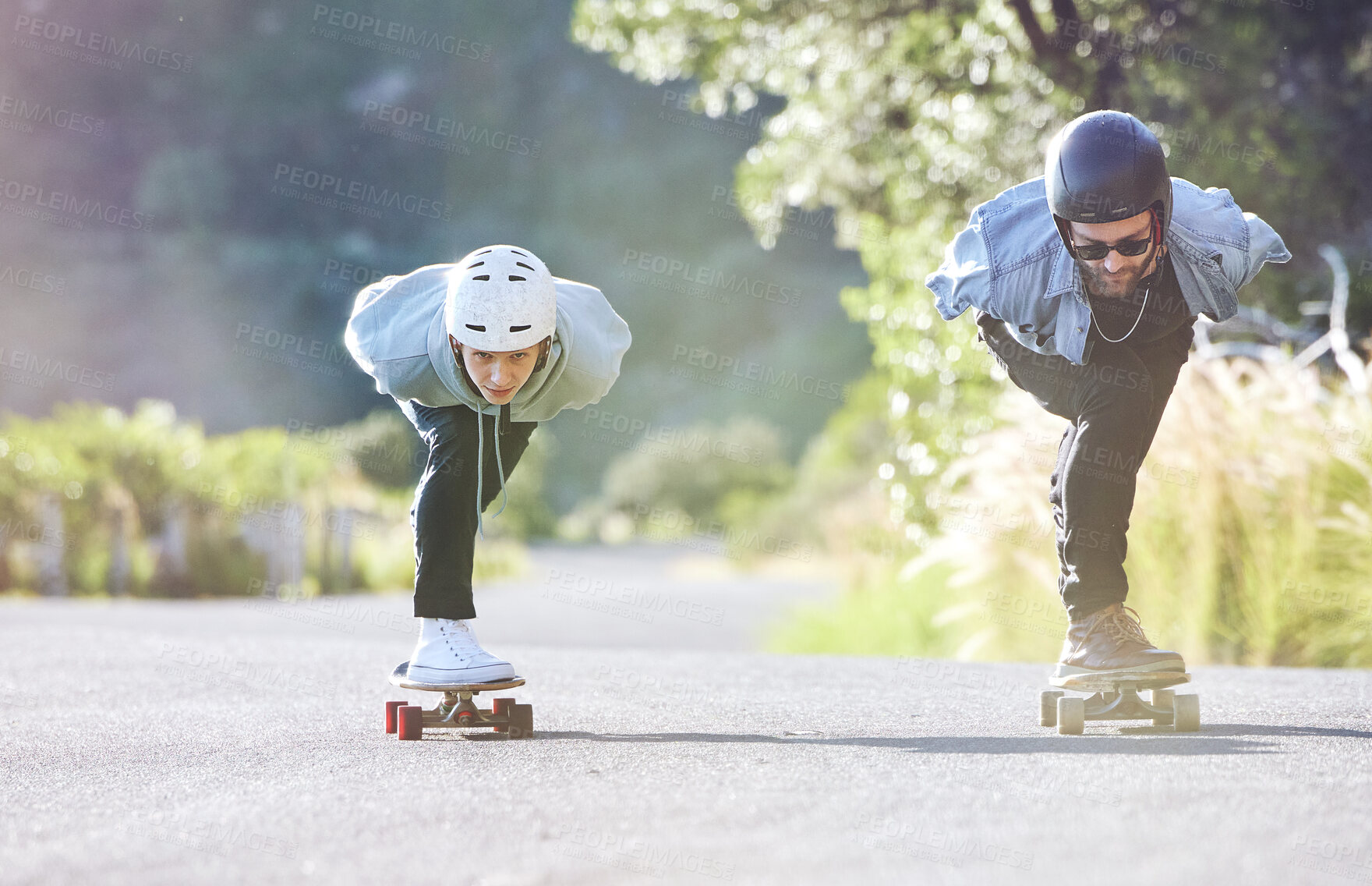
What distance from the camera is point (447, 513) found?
3.46 metres

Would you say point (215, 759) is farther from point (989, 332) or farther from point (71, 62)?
point (71, 62)

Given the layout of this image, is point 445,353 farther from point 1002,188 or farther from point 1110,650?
point 1002,188


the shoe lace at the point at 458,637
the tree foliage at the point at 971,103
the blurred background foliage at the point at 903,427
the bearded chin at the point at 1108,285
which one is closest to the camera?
the bearded chin at the point at 1108,285

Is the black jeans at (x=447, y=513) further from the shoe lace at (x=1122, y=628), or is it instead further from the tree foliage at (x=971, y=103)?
the tree foliage at (x=971, y=103)

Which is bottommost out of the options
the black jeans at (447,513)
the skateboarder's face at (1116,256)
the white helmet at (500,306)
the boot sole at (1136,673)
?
the boot sole at (1136,673)

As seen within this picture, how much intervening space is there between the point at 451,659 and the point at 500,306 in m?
0.91

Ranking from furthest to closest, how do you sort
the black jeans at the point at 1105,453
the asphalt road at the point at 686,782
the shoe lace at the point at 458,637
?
the shoe lace at the point at 458,637 < the black jeans at the point at 1105,453 < the asphalt road at the point at 686,782

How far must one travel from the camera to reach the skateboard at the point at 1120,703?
325cm

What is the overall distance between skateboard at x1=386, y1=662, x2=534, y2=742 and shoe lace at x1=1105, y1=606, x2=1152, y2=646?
1462 millimetres

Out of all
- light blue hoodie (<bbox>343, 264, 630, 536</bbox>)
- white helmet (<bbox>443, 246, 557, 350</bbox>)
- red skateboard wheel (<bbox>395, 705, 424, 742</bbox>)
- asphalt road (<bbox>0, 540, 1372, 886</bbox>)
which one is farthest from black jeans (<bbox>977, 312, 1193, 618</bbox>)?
red skateboard wheel (<bbox>395, 705, 424, 742</bbox>)

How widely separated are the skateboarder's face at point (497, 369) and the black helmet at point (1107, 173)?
1.32 metres

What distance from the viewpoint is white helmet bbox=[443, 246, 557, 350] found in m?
3.21

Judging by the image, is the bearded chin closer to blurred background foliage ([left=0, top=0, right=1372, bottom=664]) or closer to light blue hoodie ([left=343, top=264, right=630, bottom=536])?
light blue hoodie ([left=343, top=264, right=630, bottom=536])

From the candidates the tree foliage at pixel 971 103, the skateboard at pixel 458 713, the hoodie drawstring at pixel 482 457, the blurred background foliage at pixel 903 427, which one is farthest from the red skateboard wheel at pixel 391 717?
the tree foliage at pixel 971 103
